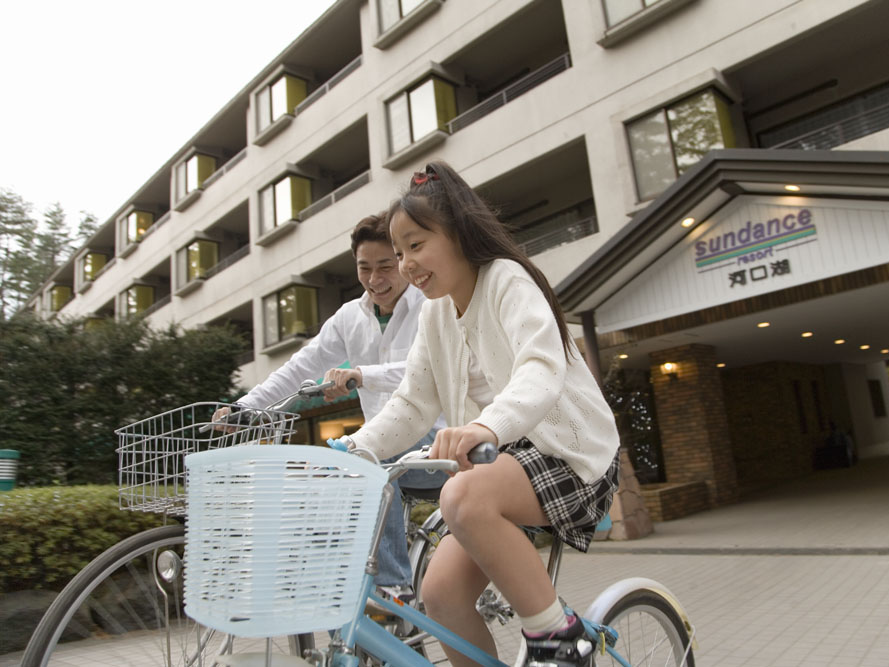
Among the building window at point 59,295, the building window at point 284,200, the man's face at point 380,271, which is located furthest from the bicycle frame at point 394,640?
the building window at point 59,295

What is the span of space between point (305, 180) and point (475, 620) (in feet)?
60.4

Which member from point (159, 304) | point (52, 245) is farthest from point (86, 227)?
point (159, 304)

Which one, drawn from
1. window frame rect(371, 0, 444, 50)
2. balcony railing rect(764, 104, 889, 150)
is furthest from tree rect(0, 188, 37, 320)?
balcony railing rect(764, 104, 889, 150)

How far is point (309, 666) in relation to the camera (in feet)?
4.54

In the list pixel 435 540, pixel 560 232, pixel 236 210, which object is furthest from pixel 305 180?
pixel 435 540

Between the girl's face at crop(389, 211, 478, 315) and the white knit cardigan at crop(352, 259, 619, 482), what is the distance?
103mm

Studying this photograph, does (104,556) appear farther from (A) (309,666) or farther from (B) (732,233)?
(B) (732,233)

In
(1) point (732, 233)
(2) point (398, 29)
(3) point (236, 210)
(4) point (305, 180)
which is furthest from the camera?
(3) point (236, 210)

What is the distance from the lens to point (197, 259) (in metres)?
22.6

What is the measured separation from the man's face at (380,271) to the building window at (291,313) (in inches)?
592

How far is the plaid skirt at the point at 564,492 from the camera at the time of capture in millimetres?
1746

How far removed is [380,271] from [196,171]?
2249cm

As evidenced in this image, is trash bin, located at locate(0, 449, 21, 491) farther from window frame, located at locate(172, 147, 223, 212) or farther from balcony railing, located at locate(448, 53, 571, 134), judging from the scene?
window frame, located at locate(172, 147, 223, 212)

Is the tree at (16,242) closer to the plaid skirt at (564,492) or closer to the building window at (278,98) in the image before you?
the building window at (278,98)
